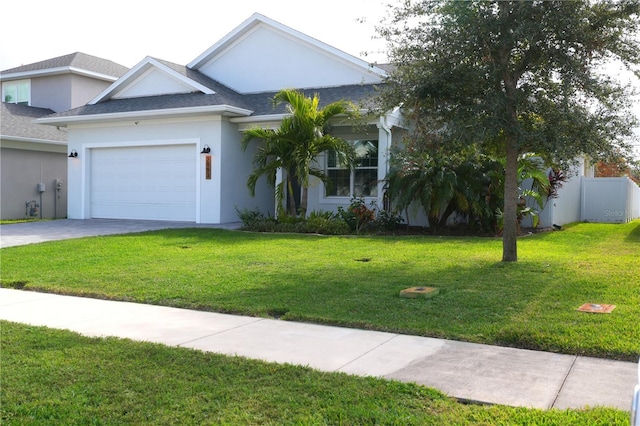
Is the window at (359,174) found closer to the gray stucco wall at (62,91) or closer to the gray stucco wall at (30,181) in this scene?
the gray stucco wall at (30,181)

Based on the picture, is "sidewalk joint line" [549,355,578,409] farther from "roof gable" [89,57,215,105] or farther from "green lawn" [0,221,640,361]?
"roof gable" [89,57,215,105]

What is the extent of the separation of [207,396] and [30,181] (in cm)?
1949

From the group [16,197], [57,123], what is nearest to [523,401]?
[57,123]

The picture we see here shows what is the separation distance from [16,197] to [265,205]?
29.0 feet

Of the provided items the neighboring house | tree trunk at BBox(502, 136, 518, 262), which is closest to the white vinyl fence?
→ tree trunk at BBox(502, 136, 518, 262)

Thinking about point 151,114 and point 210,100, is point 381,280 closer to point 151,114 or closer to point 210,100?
point 210,100

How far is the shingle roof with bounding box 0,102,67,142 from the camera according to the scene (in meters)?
19.6

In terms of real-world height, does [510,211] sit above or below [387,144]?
below

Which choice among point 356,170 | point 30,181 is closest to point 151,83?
point 30,181

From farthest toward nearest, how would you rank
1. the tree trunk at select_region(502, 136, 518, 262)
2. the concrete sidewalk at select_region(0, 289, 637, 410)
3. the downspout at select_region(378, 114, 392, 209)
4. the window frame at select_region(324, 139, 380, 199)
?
the window frame at select_region(324, 139, 380, 199) → the downspout at select_region(378, 114, 392, 209) → the tree trunk at select_region(502, 136, 518, 262) → the concrete sidewalk at select_region(0, 289, 637, 410)

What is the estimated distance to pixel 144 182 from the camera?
18344 mm

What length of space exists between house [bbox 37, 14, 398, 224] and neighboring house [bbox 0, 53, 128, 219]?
1.98m

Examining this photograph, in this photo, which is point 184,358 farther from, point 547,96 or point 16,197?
point 16,197

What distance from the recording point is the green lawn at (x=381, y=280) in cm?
559
